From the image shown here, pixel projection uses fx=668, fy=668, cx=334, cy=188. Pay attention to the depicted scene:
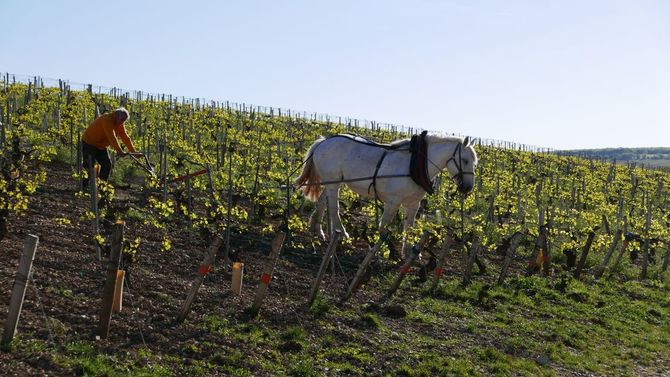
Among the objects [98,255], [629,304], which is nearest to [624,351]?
[629,304]

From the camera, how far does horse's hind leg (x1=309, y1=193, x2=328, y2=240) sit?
12.2 metres

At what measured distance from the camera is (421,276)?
1119 cm

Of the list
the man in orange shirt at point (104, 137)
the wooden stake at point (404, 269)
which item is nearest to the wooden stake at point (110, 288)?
the man in orange shirt at point (104, 137)

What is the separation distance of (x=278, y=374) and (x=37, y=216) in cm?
609

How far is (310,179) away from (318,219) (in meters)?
0.76

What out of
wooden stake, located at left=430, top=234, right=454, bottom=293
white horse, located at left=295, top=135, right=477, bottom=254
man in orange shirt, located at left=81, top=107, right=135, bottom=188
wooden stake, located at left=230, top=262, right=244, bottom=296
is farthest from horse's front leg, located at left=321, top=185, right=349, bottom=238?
wooden stake, located at left=230, top=262, right=244, bottom=296

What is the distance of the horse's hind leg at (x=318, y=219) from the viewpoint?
1222 cm

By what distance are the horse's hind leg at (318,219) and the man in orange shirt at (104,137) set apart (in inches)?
135

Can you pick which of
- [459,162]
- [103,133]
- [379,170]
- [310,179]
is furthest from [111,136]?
[459,162]

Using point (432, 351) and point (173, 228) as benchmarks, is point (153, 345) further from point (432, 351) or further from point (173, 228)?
point (173, 228)

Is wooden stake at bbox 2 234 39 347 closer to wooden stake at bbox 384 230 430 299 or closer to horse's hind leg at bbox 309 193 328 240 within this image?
wooden stake at bbox 384 230 430 299

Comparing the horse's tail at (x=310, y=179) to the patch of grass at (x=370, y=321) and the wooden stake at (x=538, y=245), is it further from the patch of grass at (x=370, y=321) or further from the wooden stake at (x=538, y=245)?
the wooden stake at (x=538, y=245)

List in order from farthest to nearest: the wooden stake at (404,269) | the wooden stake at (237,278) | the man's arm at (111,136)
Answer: the man's arm at (111,136) → the wooden stake at (404,269) → the wooden stake at (237,278)

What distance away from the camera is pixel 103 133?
35.5 feet
